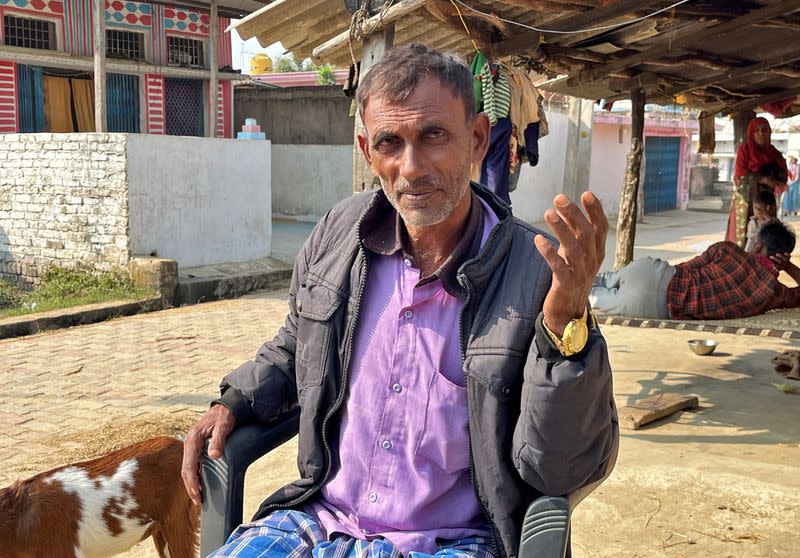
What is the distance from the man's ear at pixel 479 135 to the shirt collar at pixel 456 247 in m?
0.11

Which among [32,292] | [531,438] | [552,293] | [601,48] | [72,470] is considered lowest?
[32,292]

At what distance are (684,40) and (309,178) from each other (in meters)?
12.3

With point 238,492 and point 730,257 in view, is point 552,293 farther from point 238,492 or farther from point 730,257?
point 730,257

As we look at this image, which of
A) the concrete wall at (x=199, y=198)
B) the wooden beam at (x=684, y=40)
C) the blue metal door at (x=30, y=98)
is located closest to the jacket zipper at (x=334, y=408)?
the wooden beam at (x=684, y=40)

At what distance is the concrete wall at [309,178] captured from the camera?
55.6ft

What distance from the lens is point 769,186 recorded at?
9398mm

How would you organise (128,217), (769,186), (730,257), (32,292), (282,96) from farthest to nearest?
(282,96), (32,292), (128,217), (769,186), (730,257)

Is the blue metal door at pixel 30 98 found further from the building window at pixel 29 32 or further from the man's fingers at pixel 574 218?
the man's fingers at pixel 574 218

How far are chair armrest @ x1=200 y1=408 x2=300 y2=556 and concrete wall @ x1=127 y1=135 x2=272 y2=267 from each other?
861 cm

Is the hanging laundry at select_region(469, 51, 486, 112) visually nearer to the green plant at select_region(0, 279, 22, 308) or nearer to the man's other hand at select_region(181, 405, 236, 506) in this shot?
the man's other hand at select_region(181, 405, 236, 506)

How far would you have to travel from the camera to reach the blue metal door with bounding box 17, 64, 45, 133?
14.5 meters

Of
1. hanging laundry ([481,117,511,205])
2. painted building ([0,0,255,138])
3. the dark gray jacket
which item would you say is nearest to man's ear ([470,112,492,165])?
the dark gray jacket

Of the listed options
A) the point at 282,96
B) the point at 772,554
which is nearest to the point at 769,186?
the point at 772,554

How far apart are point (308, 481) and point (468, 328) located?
582 mm
